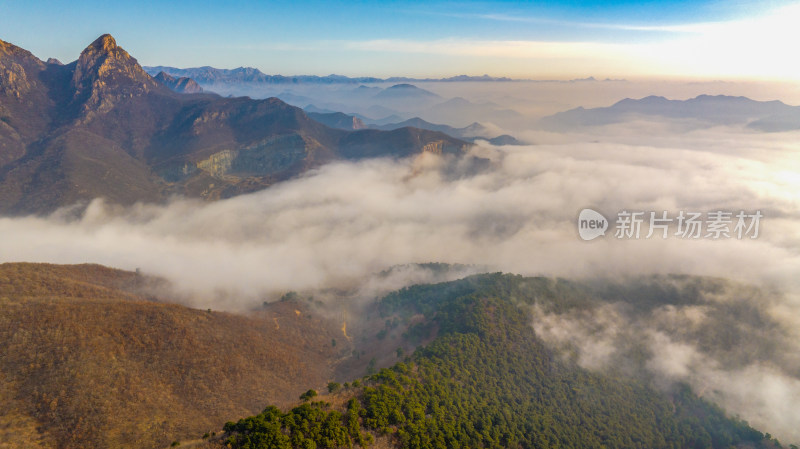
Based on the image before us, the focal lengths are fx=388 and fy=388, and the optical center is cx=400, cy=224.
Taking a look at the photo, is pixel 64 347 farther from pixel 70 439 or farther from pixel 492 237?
pixel 492 237

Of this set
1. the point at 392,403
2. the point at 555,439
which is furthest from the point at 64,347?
the point at 555,439
